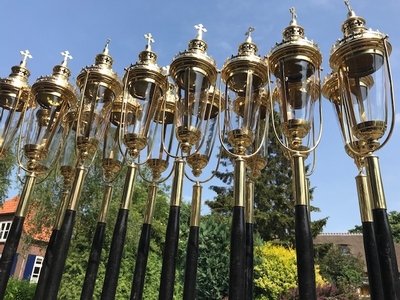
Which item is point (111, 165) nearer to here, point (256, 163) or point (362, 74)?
point (256, 163)

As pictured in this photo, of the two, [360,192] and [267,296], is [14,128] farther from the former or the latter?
[267,296]

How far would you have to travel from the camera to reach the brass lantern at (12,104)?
6.37m

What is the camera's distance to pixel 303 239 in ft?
11.4

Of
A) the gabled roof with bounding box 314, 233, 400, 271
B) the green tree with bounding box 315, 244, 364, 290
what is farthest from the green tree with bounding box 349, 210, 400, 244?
the green tree with bounding box 315, 244, 364, 290

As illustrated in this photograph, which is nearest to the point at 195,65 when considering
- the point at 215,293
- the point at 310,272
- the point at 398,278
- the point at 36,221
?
the point at 310,272

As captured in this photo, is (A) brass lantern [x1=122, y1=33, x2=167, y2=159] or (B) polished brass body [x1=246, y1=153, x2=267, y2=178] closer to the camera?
(B) polished brass body [x1=246, y1=153, x2=267, y2=178]

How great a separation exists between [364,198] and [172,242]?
2336mm

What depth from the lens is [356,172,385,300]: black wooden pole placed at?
11.5 ft

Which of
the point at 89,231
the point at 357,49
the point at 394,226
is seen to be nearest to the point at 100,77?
the point at 357,49

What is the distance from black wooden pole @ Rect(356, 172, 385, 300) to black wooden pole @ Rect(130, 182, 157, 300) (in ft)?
9.40

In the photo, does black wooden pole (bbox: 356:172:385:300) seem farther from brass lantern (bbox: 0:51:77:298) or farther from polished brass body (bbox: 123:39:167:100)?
brass lantern (bbox: 0:51:77:298)

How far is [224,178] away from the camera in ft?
79.6

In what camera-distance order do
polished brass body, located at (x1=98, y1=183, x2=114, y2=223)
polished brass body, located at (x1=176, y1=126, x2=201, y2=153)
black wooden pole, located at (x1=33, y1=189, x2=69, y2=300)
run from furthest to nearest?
1. polished brass body, located at (x1=98, y1=183, x2=114, y2=223)
2. black wooden pole, located at (x1=33, y1=189, x2=69, y2=300)
3. polished brass body, located at (x1=176, y1=126, x2=201, y2=153)

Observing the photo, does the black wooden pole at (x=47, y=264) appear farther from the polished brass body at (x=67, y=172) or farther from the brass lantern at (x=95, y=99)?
the brass lantern at (x=95, y=99)
